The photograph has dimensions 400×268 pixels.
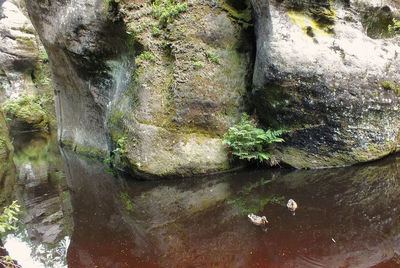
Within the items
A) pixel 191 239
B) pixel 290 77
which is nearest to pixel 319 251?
pixel 191 239

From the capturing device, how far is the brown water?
127 inches

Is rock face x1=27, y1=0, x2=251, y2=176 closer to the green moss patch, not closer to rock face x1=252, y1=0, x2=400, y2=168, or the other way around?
rock face x1=252, y1=0, x2=400, y2=168

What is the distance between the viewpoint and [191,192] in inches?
225

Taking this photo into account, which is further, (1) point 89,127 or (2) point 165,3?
(1) point 89,127

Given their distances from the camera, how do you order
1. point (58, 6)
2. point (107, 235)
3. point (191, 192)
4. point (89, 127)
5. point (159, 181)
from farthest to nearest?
point (89, 127) < point (58, 6) < point (159, 181) < point (191, 192) < point (107, 235)

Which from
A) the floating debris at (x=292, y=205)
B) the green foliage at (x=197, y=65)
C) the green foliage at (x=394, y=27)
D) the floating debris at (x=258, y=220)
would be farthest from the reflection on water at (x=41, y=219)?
the green foliage at (x=394, y=27)

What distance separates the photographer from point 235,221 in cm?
416

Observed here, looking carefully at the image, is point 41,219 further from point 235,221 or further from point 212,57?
point 212,57

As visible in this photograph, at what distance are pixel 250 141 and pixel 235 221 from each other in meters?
2.70

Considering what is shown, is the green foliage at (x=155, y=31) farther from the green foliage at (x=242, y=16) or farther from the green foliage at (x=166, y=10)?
the green foliage at (x=242, y=16)

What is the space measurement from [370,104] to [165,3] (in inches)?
207

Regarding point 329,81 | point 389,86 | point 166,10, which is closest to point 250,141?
point 329,81

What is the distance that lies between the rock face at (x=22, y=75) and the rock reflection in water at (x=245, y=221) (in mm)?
17619

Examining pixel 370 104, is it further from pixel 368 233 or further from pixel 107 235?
pixel 107 235
